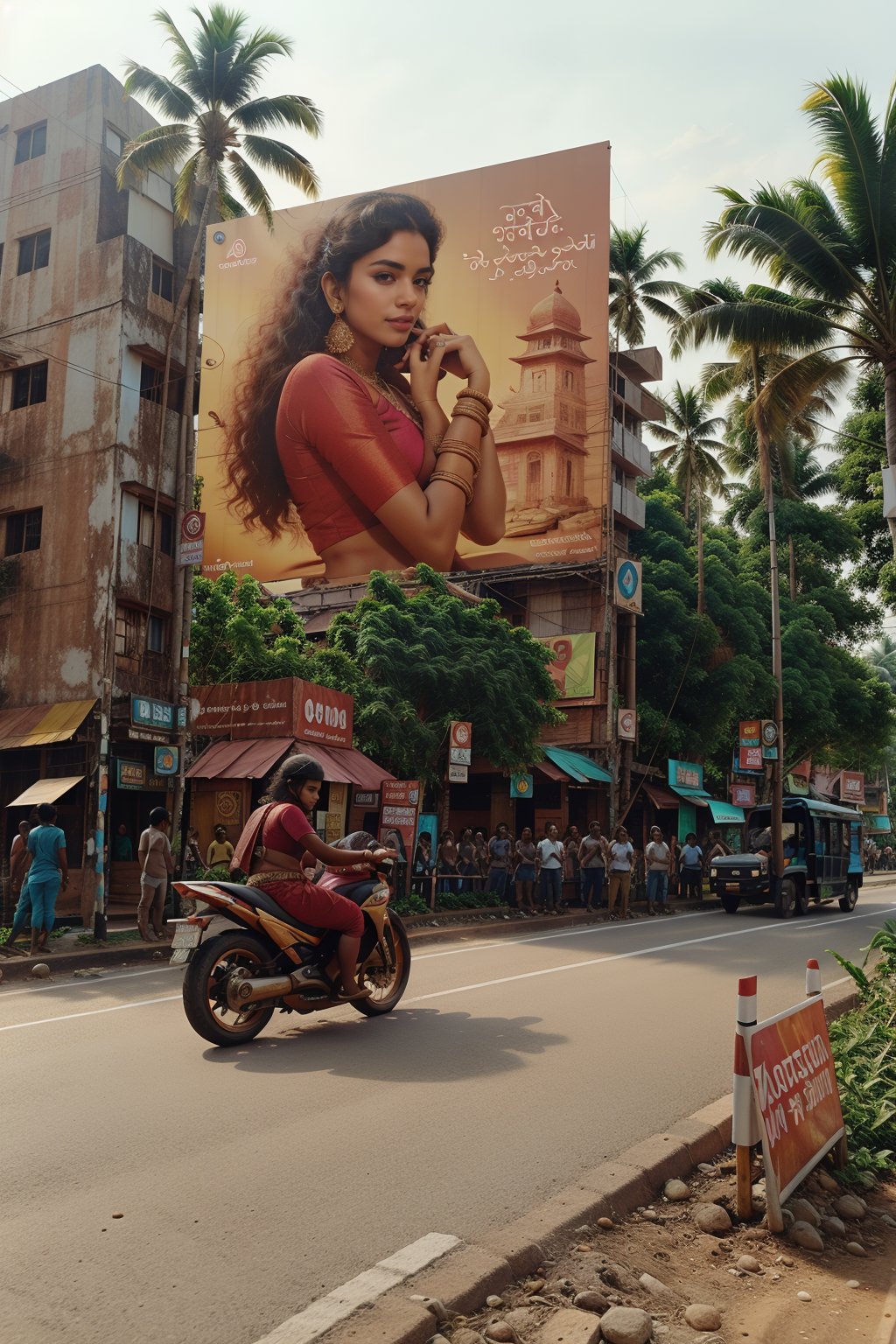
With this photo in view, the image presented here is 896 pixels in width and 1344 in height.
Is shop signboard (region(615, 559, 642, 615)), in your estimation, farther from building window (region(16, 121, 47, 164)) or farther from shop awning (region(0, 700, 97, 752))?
building window (region(16, 121, 47, 164))

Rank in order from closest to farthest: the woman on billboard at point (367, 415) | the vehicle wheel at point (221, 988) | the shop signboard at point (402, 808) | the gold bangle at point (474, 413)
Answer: the vehicle wheel at point (221, 988) < the shop signboard at point (402, 808) < the woman on billboard at point (367, 415) < the gold bangle at point (474, 413)

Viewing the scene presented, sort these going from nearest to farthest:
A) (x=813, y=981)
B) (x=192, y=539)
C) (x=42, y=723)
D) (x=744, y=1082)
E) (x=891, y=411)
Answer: (x=744, y=1082) < (x=813, y=981) < (x=891, y=411) < (x=192, y=539) < (x=42, y=723)

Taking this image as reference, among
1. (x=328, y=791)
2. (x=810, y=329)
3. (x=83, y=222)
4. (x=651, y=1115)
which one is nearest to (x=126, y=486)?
(x=83, y=222)

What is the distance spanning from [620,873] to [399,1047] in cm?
1523

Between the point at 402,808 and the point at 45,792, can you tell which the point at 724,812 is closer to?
the point at 402,808

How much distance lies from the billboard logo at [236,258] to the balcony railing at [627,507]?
15.0m

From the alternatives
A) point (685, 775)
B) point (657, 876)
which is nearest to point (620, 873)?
point (657, 876)

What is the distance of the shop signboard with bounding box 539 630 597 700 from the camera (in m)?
32.6

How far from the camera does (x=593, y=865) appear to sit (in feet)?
76.3

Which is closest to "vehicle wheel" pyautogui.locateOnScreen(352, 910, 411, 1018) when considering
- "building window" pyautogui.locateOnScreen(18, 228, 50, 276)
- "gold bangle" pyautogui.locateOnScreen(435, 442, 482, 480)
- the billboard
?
"building window" pyautogui.locateOnScreen(18, 228, 50, 276)

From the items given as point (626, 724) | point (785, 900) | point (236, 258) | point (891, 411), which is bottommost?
point (785, 900)

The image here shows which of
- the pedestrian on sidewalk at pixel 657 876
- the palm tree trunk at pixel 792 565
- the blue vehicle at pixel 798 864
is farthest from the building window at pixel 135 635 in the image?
the palm tree trunk at pixel 792 565

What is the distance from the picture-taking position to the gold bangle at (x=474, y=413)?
33.3m

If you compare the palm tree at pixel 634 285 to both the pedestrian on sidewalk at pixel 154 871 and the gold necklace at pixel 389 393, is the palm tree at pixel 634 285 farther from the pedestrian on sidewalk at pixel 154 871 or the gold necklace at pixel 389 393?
the pedestrian on sidewalk at pixel 154 871
